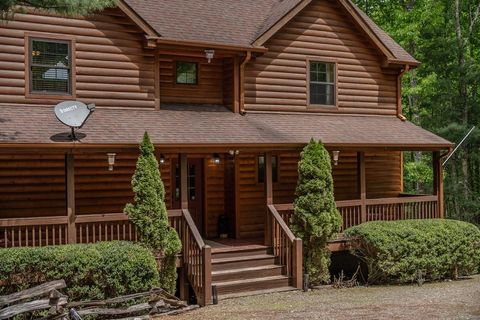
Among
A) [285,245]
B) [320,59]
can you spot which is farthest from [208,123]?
[320,59]

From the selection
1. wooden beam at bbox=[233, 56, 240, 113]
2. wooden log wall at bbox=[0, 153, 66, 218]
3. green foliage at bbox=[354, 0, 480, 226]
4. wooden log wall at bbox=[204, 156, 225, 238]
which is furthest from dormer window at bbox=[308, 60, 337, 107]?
green foliage at bbox=[354, 0, 480, 226]

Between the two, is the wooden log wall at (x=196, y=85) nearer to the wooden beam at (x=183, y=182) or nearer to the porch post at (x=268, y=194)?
Result: the porch post at (x=268, y=194)

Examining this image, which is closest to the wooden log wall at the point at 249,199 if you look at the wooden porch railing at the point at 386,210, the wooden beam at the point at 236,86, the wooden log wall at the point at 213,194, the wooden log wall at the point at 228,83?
the wooden log wall at the point at 213,194

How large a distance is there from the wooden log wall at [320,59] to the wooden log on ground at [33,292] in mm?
7883

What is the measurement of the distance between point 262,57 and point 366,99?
12.7ft

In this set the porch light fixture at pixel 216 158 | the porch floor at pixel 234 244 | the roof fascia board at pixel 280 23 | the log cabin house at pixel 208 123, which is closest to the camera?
the log cabin house at pixel 208 123

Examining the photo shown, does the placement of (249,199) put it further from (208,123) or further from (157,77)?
(157,77)

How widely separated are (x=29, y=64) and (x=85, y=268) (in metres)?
5.12

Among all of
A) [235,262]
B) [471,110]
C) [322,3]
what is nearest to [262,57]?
[322,3]

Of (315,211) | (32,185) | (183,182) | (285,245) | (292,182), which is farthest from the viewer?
(292,182)

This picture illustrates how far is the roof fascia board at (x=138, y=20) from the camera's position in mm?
14367

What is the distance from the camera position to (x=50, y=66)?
13859 mm

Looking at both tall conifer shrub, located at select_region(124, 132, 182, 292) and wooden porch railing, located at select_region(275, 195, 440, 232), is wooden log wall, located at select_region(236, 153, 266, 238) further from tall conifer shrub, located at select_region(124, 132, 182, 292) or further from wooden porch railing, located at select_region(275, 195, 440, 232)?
tall conifer shrub, located at select_region(124, 132, 182, 292)

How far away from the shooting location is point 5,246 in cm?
1177
